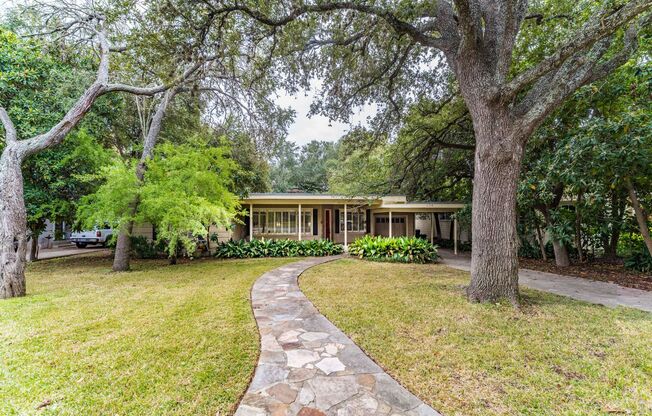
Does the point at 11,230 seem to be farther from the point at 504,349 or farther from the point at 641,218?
the point at 641,218

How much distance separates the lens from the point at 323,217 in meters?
15.3

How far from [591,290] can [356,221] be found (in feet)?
34.7

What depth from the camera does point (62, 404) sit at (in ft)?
7.52

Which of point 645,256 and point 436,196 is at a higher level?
point 436,196

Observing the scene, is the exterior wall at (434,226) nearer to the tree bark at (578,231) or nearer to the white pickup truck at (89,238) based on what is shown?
the tree bark at (578,231)

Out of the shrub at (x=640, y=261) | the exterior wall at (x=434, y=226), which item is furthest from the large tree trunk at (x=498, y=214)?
the exterior wall at (x=434, y=226)

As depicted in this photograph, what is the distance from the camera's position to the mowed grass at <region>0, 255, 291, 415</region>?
2.35 metres

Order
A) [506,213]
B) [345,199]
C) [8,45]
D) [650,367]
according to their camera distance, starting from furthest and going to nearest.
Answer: [345,199] → [8,45] → [506,213] → [650,367]

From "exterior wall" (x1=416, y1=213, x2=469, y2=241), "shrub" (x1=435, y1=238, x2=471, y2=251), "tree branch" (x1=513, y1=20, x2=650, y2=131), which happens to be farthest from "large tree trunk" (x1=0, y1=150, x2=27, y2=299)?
"exterior wall" (x1=416, y1=213, x2=469, y2=241)

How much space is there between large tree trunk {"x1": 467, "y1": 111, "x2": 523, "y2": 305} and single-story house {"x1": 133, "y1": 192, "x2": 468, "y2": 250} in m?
7.24

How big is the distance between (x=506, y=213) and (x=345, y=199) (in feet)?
27.1

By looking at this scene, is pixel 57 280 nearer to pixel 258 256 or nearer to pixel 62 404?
pixel 258 256

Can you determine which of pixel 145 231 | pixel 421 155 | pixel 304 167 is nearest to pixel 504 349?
pixel 421 155

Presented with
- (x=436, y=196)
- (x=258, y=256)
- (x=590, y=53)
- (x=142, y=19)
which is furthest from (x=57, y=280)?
(x=436, y=196)
